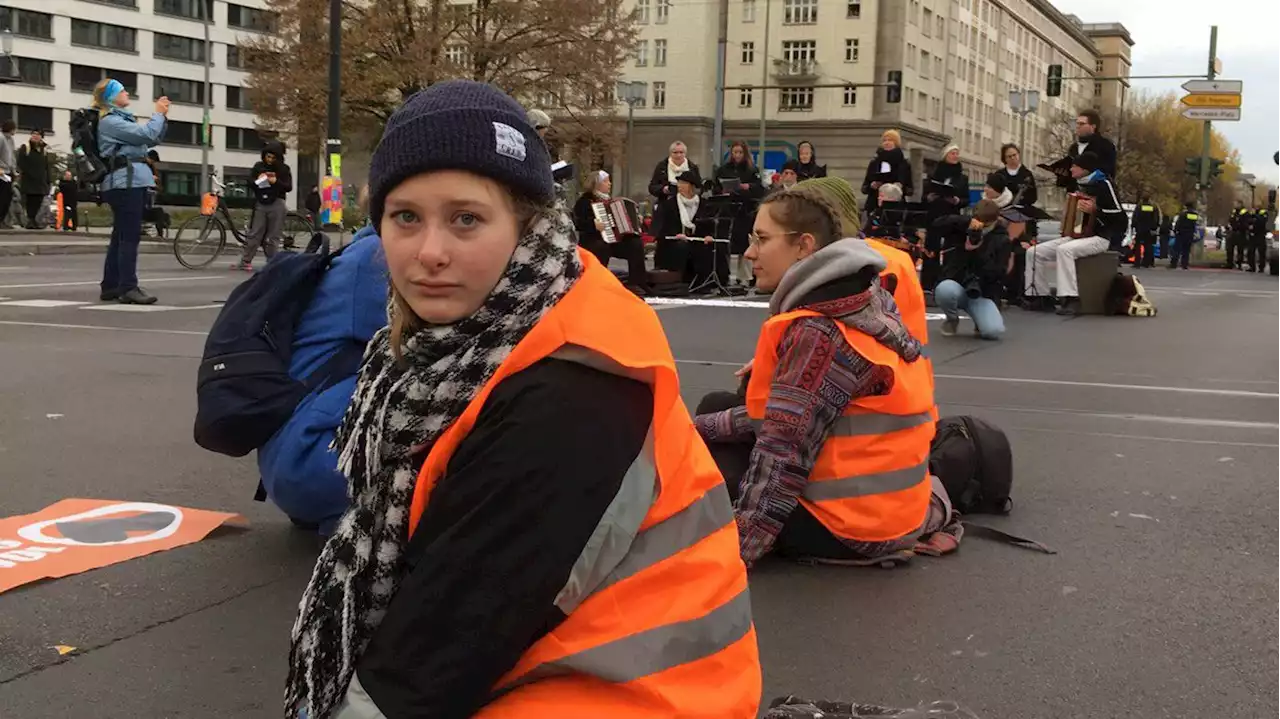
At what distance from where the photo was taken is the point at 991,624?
400 cm

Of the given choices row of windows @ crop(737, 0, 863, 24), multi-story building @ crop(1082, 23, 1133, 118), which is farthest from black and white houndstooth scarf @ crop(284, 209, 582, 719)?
multi-story building @ crop(1082, 23, 1133, 118)

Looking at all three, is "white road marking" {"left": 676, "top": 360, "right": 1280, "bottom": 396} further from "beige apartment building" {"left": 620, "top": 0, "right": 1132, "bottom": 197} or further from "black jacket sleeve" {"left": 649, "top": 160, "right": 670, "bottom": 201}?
"beige apartment building" {"left": 620, "top": 0, "right": 1132, "bottom": 197}

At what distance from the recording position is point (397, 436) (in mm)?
1888

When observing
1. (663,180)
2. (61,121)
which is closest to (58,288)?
(663,180)

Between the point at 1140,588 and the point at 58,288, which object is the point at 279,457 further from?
the point at 58,288

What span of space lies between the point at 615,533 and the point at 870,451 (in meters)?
2.73

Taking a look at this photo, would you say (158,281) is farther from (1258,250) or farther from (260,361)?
(1258,250)

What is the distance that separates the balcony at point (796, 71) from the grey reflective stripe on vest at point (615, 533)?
75.2 metres

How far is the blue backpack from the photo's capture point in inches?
155

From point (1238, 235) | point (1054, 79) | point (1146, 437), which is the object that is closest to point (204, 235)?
point (1146, 437)

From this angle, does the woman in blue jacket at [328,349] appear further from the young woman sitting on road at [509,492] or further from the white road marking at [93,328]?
the white road marking at [93,328]

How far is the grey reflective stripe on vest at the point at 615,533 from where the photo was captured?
1.74 meters

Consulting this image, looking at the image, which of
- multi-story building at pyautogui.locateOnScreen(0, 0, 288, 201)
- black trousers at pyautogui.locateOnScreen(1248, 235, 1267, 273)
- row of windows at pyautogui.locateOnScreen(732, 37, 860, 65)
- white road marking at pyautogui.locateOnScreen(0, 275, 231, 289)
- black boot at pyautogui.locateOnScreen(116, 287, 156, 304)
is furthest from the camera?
multi-story building at pyautogui.locateOnScreen(0, 0, 288, 201)

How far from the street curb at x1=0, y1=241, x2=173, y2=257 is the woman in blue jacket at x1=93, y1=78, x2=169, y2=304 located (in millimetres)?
8346
